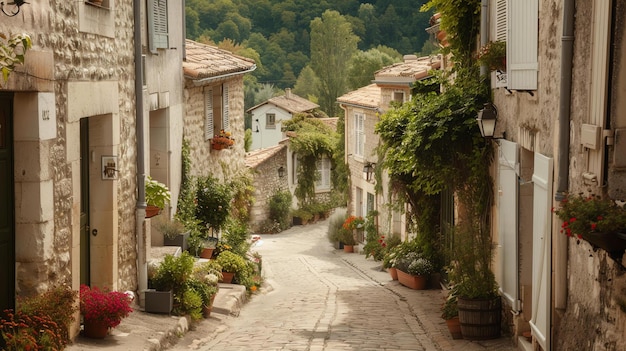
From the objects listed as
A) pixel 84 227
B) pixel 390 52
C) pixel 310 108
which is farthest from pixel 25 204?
pixel 390 52

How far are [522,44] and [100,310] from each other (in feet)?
15.9

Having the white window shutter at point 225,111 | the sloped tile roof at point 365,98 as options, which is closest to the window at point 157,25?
the white window shutter at point 225,111

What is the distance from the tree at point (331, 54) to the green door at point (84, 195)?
168 feet

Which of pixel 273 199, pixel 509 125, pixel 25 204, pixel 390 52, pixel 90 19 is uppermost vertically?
pixel 390 52

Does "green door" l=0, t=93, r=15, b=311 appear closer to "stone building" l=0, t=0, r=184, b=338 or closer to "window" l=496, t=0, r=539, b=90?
"stone building" l=0, t=0, r=184, b=338

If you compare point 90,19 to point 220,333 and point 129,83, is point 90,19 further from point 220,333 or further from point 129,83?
point 220,333

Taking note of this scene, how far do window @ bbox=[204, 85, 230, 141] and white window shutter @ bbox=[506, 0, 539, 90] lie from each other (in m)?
8.53

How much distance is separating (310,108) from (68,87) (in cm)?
4129

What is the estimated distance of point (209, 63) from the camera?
1678 cm

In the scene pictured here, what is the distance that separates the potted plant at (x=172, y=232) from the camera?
529 inches

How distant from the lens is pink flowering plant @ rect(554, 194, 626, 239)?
17.7ft

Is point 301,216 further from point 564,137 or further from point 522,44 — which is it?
point 564,137

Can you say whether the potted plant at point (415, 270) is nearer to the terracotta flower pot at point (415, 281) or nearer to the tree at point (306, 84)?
the terracotta flower pot at point (415, 281)

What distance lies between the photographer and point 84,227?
31.3 ft
